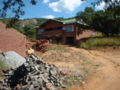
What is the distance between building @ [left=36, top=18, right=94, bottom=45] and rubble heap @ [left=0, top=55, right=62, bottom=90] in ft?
76.5

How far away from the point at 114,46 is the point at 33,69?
15.8m

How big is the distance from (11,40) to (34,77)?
408 inches

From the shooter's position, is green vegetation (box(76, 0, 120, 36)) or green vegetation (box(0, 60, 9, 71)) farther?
green vegetation (box(76, 0, 120, 36))

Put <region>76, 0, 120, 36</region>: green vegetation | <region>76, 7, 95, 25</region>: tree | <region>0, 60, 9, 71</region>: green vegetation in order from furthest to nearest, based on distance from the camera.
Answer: <region>76, 7, 95, 25</region>: tree < <region>76, 0, 120, 36</region>: green vegetation < <region>0, 60, 9, 71</region>: green vegetation

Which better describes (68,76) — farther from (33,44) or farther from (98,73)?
(33,44)

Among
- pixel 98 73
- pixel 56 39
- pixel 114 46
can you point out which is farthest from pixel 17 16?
pixel 56 39

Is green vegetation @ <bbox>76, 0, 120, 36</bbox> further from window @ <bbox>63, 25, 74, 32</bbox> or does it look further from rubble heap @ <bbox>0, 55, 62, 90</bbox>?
rubble heap @ <bbox>0, 55, 62, 90</bbox>

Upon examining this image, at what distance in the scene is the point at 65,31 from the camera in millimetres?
39031

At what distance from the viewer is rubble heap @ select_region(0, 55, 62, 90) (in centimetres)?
1106

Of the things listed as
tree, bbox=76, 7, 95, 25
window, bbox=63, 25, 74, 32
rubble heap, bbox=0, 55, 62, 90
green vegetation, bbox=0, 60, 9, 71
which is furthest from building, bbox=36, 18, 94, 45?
rubble heap, bbox=0, 55, 62, 90

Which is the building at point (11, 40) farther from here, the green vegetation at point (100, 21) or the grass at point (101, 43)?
the green vegetation at point (100, 21)

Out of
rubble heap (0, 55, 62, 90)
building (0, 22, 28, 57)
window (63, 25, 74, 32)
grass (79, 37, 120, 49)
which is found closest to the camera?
rubble heap (0, 55, 62, 90)

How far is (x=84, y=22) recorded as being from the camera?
123ft

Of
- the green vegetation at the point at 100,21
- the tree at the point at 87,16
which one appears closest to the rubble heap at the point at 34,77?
the green vegetation at the point at 100,21
